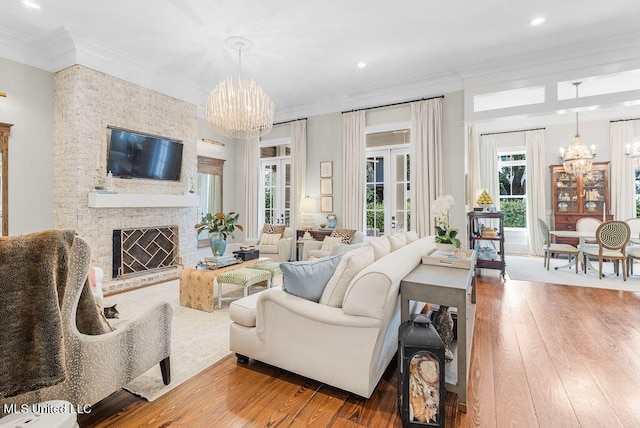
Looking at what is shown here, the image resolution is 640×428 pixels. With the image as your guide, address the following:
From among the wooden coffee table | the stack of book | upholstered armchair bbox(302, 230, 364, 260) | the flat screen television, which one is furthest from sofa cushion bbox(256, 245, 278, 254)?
the wooden coffee table

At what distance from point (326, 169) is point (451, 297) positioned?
16.1 feet

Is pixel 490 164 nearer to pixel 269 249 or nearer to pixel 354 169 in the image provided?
pixel 354 169

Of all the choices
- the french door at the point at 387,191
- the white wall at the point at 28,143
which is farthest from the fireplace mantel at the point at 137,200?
the french door at the point at 387,191

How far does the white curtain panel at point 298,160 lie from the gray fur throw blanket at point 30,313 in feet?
17.9

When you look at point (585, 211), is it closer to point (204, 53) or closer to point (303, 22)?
point (303, 22)

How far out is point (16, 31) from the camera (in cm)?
397

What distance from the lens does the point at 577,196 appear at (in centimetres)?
730

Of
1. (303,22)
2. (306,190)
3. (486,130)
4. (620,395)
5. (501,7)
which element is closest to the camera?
(620,395)

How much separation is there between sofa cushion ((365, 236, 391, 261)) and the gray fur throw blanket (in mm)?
1875

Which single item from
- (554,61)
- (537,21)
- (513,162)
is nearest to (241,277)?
(537,21)

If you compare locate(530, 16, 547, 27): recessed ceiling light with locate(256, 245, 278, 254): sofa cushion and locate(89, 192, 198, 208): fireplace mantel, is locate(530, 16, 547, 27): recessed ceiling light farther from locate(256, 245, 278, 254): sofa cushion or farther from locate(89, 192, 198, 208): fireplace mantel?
locate(89, 192, 198, 208): fireplace mantel

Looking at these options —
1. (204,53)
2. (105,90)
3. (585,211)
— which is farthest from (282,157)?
(585,211)

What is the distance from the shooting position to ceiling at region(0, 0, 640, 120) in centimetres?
352

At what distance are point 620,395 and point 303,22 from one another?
444cm
